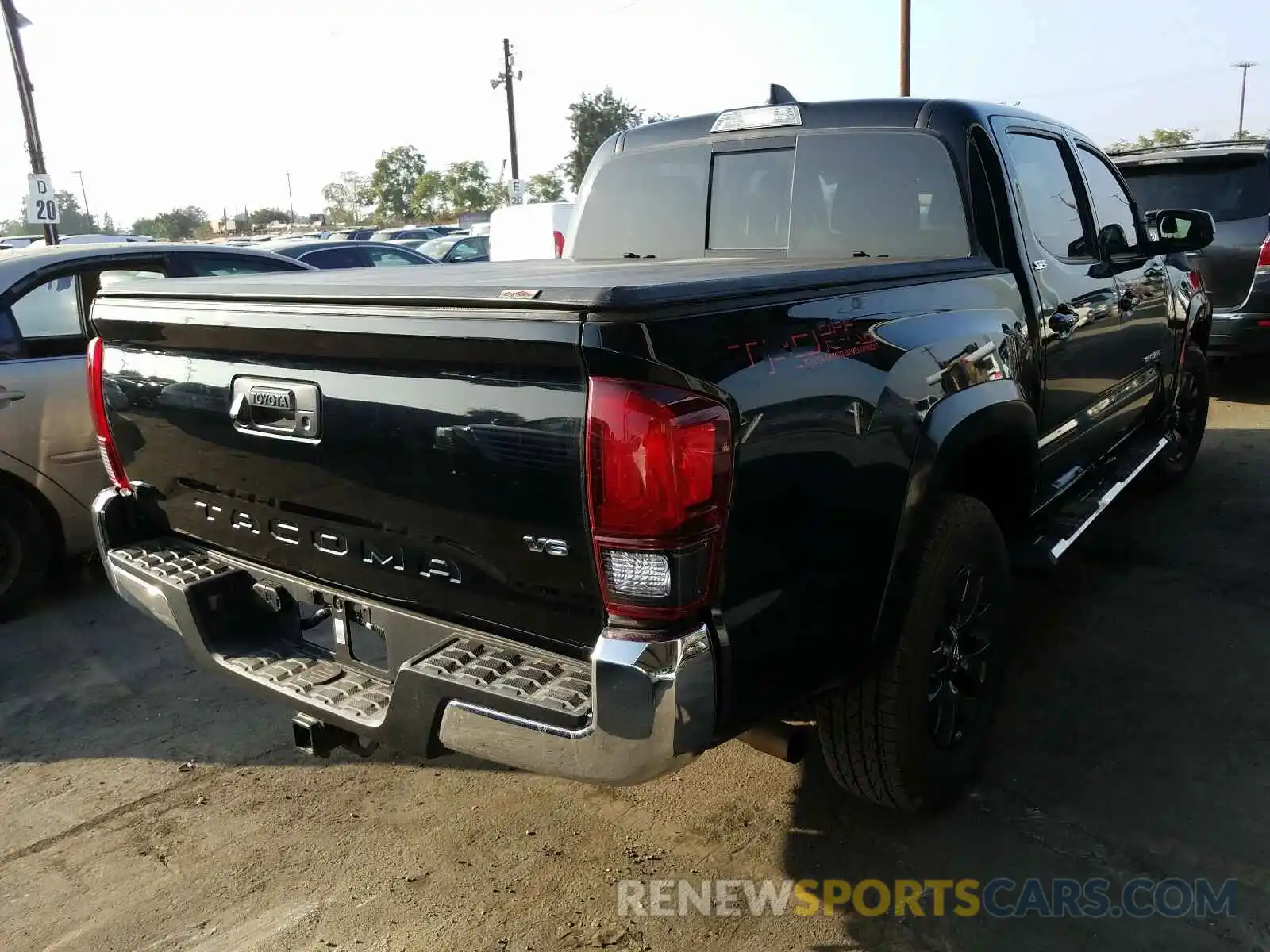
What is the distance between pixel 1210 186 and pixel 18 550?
8.19 meters

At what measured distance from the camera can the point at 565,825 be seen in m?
2.99

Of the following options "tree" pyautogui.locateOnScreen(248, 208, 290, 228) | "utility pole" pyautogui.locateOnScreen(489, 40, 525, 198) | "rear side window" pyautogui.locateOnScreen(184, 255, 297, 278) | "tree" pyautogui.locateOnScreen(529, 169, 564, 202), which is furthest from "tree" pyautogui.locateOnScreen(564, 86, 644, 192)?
"rear side window" pyautogui.locateOnScreen(184, 255, 297, 278)

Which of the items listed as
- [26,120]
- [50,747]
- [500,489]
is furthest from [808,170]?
[26,120]

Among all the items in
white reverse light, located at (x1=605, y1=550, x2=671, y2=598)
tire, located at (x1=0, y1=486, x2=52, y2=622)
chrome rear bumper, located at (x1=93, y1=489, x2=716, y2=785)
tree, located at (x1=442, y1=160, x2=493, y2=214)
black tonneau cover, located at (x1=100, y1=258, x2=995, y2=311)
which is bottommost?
tire, located at (x1=0, y1=486, x2=52, y2=622)

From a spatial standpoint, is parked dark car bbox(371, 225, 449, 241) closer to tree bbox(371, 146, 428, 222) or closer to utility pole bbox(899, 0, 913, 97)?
utility pole bbox(899, 0, 913, 97)

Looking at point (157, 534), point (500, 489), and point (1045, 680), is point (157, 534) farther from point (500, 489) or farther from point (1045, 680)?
point (1045, 680)

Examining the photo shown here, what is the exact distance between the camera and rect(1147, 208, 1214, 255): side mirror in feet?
14.1

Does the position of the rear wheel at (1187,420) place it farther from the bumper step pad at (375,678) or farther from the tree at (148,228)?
the tree at (148,228)

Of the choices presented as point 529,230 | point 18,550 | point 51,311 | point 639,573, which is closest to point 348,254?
point 529,230

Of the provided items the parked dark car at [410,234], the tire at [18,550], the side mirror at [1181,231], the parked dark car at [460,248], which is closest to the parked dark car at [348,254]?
the parked dark car at [460,248]

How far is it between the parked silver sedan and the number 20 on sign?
1151 cm

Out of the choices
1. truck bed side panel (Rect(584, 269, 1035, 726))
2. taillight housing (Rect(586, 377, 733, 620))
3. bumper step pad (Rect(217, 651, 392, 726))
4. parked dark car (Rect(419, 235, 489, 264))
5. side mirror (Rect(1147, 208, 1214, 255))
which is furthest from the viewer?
parked dark car (Rect(419, 235, 489, 264))

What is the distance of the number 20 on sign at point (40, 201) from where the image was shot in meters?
14.5

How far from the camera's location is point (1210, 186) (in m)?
7.68
